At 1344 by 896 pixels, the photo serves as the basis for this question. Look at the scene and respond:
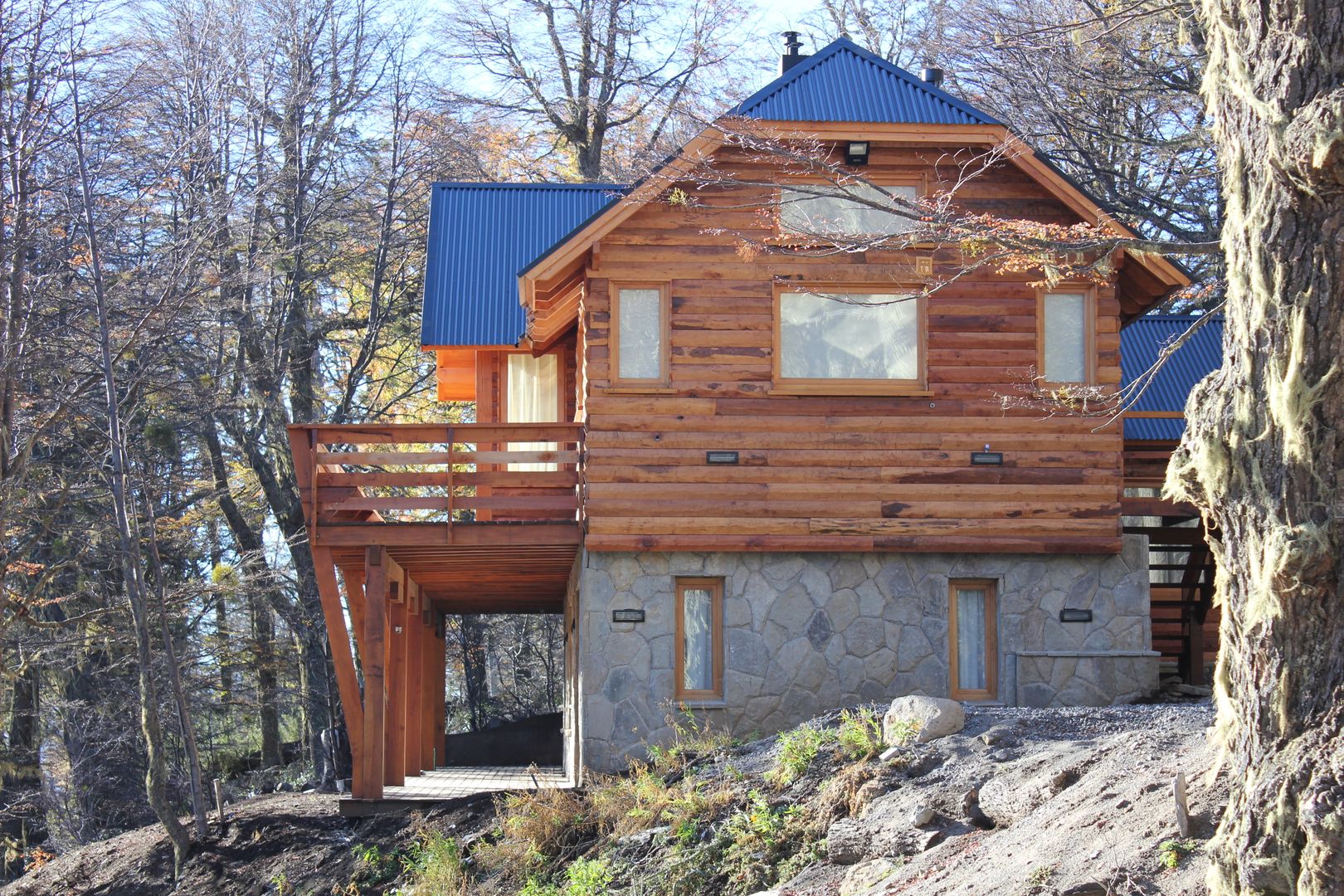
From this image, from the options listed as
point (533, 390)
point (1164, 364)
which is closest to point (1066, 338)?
point (1164, 364)

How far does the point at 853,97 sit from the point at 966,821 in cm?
814

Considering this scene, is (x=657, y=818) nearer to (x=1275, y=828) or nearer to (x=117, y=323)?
(x=1275, y=828)

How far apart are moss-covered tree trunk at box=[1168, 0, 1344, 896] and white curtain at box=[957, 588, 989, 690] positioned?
8.64 meters

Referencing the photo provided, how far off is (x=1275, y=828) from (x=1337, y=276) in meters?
2.19

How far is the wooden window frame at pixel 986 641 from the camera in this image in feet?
49.4

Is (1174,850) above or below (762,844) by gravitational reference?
above

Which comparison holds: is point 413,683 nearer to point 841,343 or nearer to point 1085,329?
point 841,343

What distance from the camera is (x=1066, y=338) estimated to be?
50.5 ft

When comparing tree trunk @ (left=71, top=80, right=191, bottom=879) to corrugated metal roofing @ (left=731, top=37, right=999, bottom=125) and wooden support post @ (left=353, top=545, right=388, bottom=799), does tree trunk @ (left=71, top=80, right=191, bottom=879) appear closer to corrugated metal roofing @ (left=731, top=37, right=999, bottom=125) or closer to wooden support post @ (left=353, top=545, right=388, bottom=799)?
wooden support post @ (left=353, top=545, right=388, bottom=799)

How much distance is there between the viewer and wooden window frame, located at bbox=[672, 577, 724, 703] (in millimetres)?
14805

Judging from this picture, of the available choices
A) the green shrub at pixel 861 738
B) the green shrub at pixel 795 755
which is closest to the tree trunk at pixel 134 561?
the green shrub at pixel 795 755

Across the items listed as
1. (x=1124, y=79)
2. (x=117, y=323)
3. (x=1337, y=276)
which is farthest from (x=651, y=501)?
(x=1124, y=79)

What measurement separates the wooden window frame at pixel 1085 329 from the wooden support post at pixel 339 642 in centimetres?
737

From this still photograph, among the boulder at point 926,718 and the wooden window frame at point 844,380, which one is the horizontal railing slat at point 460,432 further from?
the boulder at point 926,718
